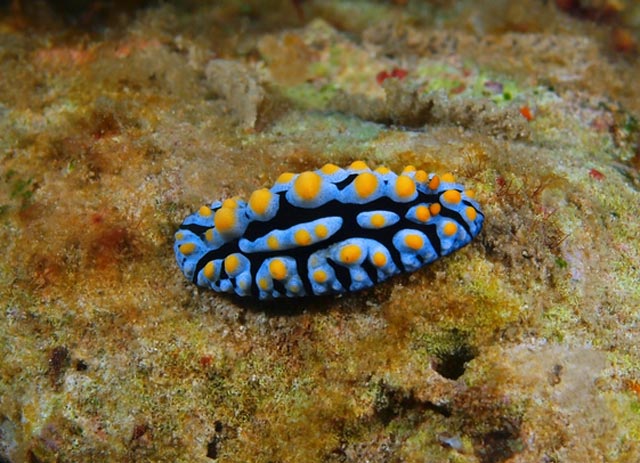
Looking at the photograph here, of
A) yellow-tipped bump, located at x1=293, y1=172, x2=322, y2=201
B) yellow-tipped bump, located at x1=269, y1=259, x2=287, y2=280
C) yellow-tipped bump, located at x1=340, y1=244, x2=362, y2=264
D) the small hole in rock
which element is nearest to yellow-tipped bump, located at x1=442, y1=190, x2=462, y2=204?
yellow-tipped bump, located at x1=340, y1=244, x2=362, y2=264

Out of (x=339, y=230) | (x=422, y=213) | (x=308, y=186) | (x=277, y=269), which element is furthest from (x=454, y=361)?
(x=308, y=186)

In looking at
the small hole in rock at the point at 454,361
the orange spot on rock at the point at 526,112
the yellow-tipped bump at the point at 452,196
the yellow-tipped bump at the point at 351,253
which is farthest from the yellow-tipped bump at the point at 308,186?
the orange spot on rock at the point at 526,112

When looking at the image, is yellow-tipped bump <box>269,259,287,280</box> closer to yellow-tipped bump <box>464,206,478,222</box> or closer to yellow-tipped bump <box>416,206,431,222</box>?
yellow-tipped bump <box>416,206,431,222</box>

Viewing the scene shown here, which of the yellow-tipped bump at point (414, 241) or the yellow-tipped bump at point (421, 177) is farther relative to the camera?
the yellow-tipped bump at point (421, 177)

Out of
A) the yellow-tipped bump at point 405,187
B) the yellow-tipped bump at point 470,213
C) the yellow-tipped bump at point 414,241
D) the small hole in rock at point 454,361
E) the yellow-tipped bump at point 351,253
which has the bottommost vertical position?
the small hole in rock at point 454,361

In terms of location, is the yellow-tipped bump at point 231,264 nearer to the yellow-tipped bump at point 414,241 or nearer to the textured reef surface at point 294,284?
the textured reef surface at point 294,284

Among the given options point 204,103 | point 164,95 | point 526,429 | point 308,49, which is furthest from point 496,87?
point 526,429
